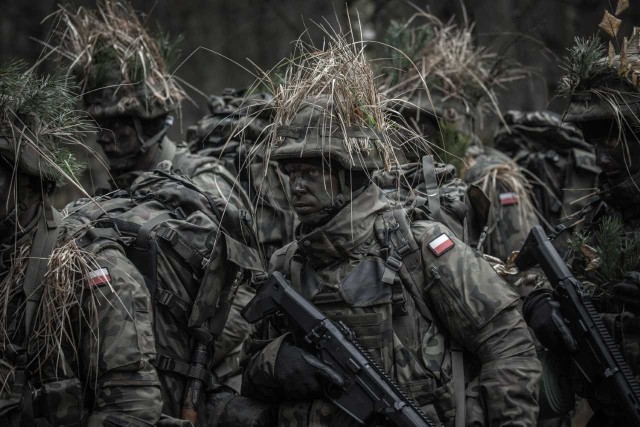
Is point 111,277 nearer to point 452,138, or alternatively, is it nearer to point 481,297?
point 481,297

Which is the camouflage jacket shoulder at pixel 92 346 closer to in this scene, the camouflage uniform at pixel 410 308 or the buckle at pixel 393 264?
the camouflage uniform at pixel 410 308

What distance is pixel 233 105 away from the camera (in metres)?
7.36

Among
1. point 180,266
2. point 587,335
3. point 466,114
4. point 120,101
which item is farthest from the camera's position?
point 466,114

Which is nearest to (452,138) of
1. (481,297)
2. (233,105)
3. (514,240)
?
(514,240)

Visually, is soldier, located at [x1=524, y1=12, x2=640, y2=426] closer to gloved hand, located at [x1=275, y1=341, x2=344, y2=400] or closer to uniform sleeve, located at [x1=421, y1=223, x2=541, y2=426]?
uniform sleeve, located at [x1=421, y1=223, x2=541, y2=426]

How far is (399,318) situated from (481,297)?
347 millimetres

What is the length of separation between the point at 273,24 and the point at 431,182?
6.46 m

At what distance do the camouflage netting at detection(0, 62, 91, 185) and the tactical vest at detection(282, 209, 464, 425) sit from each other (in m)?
1.16

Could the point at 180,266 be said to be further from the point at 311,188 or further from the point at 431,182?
the point at 431,182

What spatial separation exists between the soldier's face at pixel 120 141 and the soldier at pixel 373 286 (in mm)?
2008

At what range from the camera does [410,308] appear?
14.6ft

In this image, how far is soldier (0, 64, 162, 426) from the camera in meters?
4.10

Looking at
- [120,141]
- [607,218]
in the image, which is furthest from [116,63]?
[607,218]

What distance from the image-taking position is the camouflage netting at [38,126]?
4.28 m
